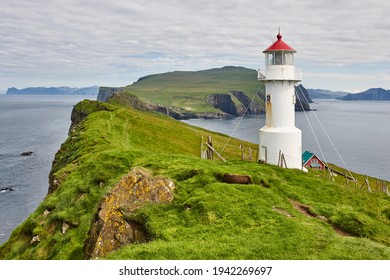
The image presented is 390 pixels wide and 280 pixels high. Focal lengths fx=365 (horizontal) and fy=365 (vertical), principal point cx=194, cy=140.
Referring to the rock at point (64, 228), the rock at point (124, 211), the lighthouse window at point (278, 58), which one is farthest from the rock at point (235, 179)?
the lighthouse window at point (278, 58)

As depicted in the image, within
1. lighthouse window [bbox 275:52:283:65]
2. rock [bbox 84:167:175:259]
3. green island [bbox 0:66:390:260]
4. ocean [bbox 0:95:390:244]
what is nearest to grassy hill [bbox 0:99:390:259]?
green island [bbox 0:66:390:260]

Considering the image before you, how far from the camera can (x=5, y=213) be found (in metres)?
58.0

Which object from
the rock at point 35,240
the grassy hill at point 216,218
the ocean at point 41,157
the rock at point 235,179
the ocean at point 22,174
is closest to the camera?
the grassy hill at point 216,218

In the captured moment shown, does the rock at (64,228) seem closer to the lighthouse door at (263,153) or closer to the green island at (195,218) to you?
the green island at (195,218)

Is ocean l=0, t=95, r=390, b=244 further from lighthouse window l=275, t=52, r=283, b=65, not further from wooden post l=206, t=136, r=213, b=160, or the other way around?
wooden post l=206, t=136, r=213, b=160

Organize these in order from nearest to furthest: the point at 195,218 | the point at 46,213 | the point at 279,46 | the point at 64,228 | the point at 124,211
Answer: the point at 124,211 → the point at 195,218 → the point at 64,228 → the point at 46,213 → the point at 279,46

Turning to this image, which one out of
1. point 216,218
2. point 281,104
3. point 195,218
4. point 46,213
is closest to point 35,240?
point 46,213

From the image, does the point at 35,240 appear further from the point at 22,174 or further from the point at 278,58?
the point at 22,174

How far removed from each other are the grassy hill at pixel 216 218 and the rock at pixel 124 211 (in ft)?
1.05

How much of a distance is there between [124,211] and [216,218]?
4159 millimetres

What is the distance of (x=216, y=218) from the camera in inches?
649

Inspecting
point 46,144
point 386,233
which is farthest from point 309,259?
point 46,144

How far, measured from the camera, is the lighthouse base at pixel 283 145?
3353cm

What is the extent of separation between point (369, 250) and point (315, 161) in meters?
61.3
